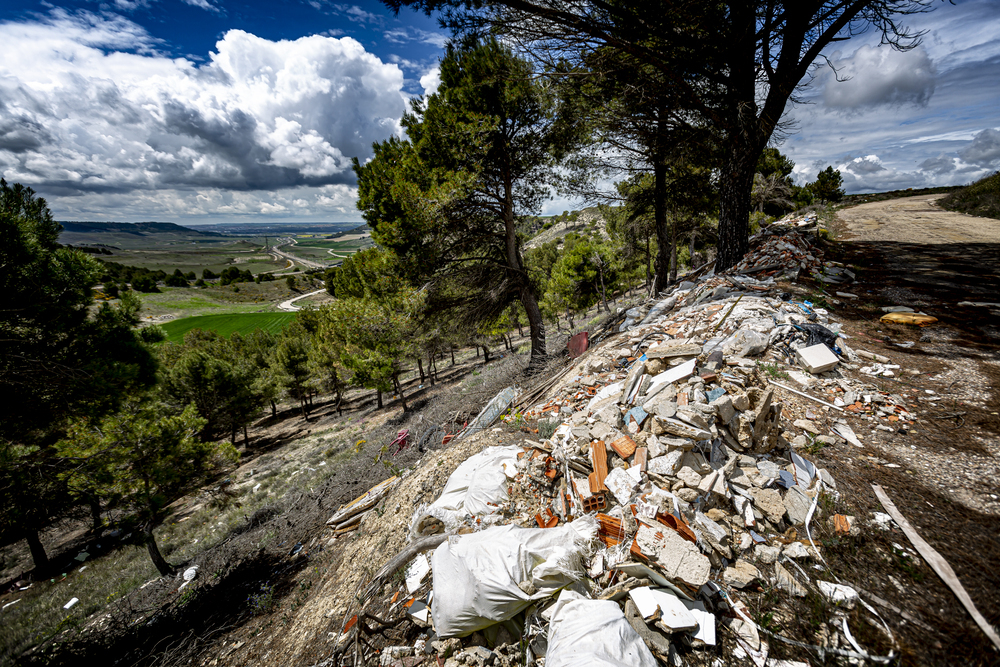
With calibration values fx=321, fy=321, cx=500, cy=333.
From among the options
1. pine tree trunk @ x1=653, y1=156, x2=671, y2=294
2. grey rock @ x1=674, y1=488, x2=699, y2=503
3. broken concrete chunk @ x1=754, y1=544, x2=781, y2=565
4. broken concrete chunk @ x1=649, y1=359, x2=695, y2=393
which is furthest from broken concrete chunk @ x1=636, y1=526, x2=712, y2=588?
pine tree trunk @ x1=653, y1=156, x2=671, y2=294

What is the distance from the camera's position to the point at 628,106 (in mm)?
7035

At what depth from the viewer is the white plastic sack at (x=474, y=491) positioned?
3.69 metres

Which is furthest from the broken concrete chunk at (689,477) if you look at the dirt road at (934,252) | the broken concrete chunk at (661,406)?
the dirt road at (934,252)

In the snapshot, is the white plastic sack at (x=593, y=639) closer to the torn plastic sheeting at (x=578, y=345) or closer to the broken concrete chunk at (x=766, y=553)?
the broken concrete chunk at (x=766, y=553)

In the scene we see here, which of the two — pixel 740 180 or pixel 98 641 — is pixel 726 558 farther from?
pixel 98 641

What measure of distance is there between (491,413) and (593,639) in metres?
4.79

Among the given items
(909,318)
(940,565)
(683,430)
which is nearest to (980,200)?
(909,318)

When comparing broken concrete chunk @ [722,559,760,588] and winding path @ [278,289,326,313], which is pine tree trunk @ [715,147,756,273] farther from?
winding path @ [278,289,326,313]

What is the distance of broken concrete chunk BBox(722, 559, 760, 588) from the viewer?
7.93 ft

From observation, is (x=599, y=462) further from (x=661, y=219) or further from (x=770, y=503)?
(x=661, y=219)

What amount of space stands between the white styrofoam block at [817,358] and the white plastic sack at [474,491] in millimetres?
4101

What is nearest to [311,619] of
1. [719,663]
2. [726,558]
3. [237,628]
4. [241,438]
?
[237,628]

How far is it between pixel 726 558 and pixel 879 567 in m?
1.02

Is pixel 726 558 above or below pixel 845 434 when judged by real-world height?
below
